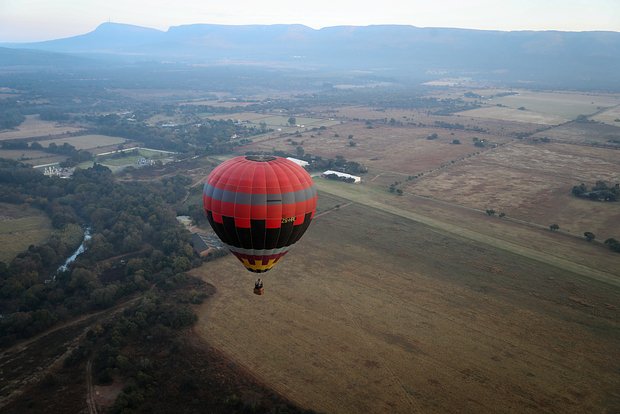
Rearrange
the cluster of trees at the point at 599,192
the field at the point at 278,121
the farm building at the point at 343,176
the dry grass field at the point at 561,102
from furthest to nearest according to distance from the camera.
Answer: the dry grass field at the point at 561,102 < the field at the point at 278,121 < the farm building at the point at 343,176 < the cluster of trees at the point at 599,192

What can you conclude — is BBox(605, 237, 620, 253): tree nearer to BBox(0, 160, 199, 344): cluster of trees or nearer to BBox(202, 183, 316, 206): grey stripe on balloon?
BBox(202, 183, 316, 206): grey stripe on balloon

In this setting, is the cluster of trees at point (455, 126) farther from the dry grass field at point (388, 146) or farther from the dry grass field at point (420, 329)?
the dry grass field at point (420, 329)

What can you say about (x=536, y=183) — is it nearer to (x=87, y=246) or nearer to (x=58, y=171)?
(x=87, y=246)

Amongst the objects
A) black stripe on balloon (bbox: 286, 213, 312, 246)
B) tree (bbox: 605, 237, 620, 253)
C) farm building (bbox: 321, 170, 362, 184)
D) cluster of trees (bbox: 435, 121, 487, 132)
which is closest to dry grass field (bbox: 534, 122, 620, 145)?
cluster of trees (bbox: 435, 121, 487, 132)

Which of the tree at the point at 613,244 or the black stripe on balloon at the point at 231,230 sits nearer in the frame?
A: the black stripe on balloon at the point at 231,230

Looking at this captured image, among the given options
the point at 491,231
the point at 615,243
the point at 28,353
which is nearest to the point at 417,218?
the point at 491,231

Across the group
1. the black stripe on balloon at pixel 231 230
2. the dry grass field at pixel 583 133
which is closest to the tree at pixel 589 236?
the black stripe on balloon at pixel 231 230

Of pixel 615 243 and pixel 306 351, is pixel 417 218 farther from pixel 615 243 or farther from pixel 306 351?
pixel 306 351
